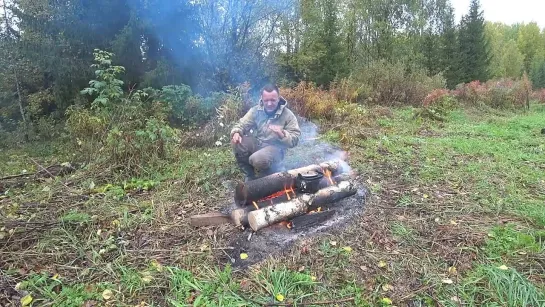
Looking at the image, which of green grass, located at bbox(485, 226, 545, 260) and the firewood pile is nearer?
green grass, located at bbox(485, 226, 545, 260)

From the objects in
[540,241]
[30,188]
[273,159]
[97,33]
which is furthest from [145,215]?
[97,33]

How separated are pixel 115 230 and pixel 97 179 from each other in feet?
5.45

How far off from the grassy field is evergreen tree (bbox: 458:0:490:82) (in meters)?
22.9

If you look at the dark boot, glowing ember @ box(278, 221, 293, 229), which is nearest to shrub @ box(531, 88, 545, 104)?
the dark boot

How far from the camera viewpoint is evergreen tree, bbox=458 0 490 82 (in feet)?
79.8

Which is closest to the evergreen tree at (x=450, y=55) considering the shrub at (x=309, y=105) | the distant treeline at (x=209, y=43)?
the distant treeline at (x=209, y=43)

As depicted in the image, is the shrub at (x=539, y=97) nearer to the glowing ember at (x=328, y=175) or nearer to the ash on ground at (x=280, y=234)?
the ash on ground at (x=280, y=234)

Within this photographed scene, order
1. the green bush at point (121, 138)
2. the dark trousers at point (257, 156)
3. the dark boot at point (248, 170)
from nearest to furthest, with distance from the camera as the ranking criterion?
the dark trousers at point (257, 156)
the dark boot at point (248, 170)
the green bush at point (121, 138)

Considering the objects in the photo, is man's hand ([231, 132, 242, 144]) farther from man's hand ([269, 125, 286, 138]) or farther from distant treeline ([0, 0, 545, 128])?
distant treeline ([0, 0, 545, 128])

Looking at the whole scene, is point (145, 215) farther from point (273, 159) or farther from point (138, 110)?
point (138, 110)

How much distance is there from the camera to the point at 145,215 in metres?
3.51

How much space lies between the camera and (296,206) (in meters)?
3.26

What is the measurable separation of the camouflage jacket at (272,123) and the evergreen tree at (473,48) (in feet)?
80.3

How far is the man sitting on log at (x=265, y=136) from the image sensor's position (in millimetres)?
3977
